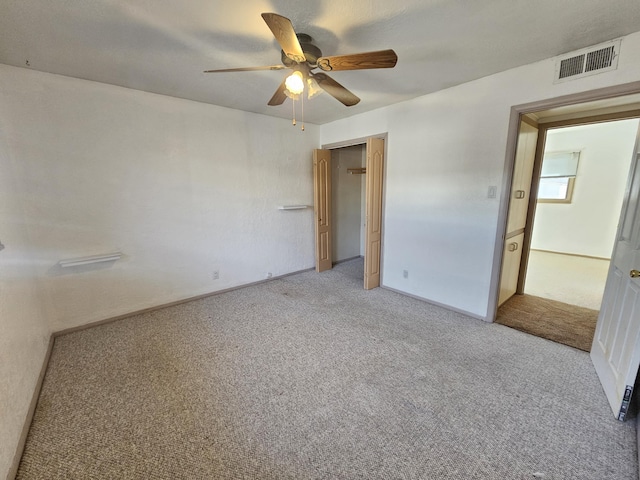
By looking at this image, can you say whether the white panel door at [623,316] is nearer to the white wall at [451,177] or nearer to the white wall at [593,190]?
the white wall at [451,177]

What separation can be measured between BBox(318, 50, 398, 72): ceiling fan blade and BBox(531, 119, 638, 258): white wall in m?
5.72

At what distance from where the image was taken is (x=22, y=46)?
1.92 m

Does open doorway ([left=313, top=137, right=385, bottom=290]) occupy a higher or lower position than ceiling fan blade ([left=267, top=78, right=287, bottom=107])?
lower

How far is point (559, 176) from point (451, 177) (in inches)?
171

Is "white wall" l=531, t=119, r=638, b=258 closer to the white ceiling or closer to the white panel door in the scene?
the white panel door

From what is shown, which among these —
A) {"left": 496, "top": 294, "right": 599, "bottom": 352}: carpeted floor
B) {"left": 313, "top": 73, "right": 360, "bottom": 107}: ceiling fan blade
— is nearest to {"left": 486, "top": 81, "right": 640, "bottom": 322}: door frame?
{"left": 496, "top": 294, "right": 599, "bottom": 352}: carpeted floor

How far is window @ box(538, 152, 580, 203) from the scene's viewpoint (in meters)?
5.24

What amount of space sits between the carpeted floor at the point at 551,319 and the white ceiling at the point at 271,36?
8.12 feet

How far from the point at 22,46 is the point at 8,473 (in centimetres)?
272

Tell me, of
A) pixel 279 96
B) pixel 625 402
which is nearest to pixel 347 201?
pixel 279 96

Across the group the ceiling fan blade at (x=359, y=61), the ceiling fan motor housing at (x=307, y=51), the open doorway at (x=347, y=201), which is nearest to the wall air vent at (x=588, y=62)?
the ceiling fan blade at (x=359, y=61)

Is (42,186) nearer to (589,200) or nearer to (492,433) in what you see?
(492,433)

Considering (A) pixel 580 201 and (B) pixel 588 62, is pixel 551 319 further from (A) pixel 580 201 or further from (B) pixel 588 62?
(A) pixel 580 201

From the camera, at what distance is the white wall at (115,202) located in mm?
2165
